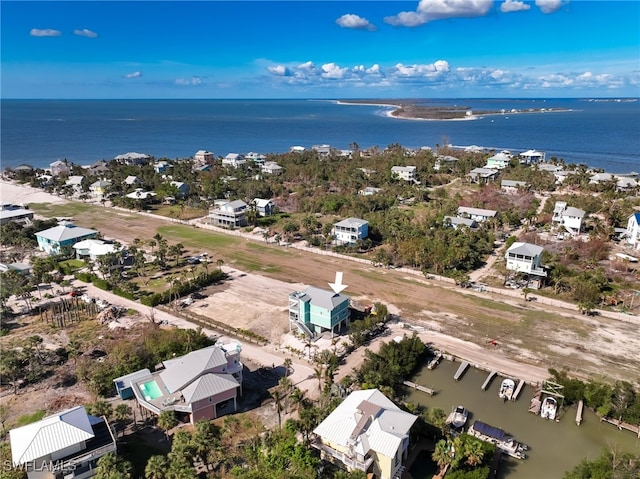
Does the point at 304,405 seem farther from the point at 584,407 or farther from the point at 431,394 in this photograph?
the point at 584,407

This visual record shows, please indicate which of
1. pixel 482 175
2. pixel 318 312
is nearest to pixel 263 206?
pixel 318 312


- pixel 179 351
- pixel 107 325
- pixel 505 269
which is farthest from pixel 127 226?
pixel 505 269

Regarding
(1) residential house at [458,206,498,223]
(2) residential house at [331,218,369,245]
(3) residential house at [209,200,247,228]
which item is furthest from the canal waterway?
(3) residential house at [209,200,247,228]

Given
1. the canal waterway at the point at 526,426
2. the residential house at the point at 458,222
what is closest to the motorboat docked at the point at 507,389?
the canal waterway at the point at 526,426

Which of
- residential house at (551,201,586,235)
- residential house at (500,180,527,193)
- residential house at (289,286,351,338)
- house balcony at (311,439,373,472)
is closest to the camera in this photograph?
house balcony at (311,439,373,472)

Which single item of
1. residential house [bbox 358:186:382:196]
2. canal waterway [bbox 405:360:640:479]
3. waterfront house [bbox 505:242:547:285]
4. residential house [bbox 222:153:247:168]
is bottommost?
canal waterway [bbox 405:360:640:479]

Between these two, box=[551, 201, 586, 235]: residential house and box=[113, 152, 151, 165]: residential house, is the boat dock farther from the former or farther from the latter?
box=[113, 152, 151, 165]: residential house

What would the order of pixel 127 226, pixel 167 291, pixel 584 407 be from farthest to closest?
pixel 127 226
pixel 167 291
pixel 584 407
